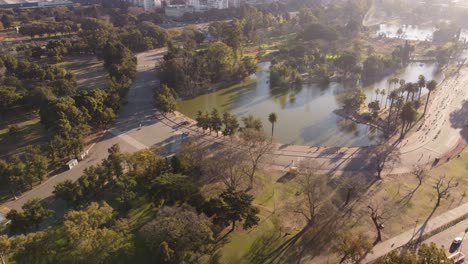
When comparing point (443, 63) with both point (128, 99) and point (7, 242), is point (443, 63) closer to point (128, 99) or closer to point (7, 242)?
point (128, 99)

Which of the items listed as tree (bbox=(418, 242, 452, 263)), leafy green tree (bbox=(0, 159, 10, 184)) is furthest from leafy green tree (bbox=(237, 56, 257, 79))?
tree (bbox=(418, 242, 452, 263))

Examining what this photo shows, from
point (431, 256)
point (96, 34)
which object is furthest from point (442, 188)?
point (96, 34)

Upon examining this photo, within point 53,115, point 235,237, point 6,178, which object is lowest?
point 235,237

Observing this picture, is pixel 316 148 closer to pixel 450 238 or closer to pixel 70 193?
pixel 450 238

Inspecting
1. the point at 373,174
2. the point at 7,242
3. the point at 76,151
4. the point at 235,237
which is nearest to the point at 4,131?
the point at 76,151

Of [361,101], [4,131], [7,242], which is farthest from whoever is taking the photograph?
[361,101]

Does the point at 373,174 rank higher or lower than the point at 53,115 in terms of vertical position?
lower

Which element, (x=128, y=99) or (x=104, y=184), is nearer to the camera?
(x=104, y=184)

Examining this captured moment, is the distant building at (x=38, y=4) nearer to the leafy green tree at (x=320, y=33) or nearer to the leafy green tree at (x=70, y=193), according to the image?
the leafy green tree at (x=320, y=33)
